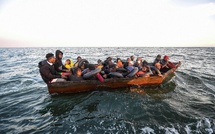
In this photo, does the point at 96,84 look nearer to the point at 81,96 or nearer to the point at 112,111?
the point at 81,96

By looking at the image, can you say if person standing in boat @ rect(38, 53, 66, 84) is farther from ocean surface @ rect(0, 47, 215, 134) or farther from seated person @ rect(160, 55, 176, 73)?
seated person @ rect(160, 55, 176, 73)

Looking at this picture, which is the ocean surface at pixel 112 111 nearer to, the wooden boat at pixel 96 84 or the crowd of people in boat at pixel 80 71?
the wooden boat at pixel 96 84

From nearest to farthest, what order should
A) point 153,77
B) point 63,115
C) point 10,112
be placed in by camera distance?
1. point 63,115
2. point 10,112
3. point 153,77

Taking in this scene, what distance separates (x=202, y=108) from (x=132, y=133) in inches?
172

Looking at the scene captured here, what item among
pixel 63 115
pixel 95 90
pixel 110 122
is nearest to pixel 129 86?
pixel 95 90

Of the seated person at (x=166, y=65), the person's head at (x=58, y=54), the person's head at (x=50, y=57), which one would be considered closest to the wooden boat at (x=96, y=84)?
the person's head at (x=50, y=57)

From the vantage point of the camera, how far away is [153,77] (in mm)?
9766

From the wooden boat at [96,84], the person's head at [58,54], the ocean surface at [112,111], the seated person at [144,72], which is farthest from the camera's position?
the person's head at [58,54]

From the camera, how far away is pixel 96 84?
8742mm

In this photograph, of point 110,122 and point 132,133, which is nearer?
point 132,133

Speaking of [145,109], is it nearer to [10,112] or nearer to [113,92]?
[113,92]

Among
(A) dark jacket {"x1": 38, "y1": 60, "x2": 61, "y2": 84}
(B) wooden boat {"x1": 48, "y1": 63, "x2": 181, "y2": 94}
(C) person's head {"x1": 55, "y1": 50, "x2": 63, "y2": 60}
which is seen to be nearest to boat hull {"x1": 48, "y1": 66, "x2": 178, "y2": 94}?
(B) wooden boat {"x1": 48, "y1": 63, "x2": 181, "y2": 94}

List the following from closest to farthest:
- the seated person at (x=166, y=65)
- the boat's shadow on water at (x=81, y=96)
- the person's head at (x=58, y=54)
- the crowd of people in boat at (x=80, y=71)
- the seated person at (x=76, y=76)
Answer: the boat's shadow on water at (x=81, y=96)
the crowd of people in boat at (x=80, y=71)
the seated person at (x=76, y=76)
the person's head at (x=58, y=54)
the seated person at (x=166, y=65)

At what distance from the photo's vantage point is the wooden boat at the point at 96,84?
816cm
